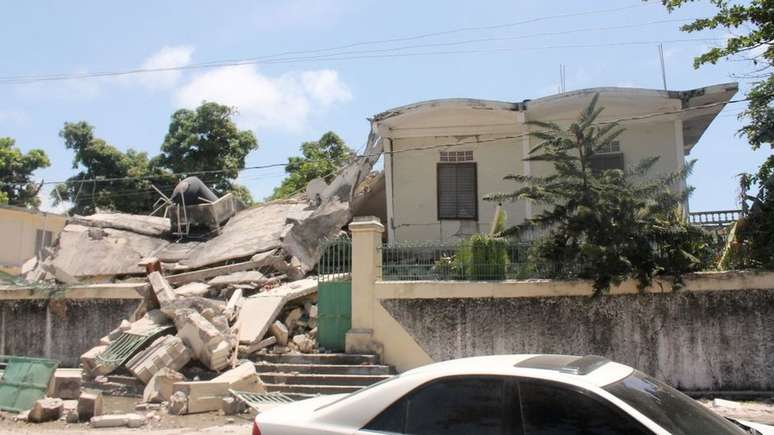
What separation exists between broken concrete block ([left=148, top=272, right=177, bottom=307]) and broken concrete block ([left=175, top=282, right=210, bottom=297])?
2.21 ft

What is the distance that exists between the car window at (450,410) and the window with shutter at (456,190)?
11.6 meters

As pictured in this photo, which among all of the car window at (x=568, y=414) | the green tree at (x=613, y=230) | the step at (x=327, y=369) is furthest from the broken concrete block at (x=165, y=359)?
the car window at (x=568, y=414)

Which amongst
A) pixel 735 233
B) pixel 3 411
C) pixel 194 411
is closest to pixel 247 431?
pixel 194 411

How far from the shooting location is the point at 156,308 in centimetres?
1219

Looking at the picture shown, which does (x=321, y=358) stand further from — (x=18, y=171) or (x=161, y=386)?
(x=18, y=171)

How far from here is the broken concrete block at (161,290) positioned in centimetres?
1154

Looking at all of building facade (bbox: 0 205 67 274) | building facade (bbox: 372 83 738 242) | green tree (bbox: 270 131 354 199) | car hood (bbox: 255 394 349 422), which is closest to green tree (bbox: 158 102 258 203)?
green tree (bbox: 270 131 354 199)

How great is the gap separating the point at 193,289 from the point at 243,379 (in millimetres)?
4330

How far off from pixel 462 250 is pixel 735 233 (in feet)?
14.9

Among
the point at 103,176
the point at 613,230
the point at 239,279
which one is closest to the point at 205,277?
the point at 239,279

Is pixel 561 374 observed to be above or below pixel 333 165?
below

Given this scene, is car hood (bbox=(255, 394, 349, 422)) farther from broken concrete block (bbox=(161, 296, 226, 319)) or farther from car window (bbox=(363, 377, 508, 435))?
broken concrete block (bbox=(161, 296, 226, 319))

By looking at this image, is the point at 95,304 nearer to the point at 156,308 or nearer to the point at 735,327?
the point at 156,308

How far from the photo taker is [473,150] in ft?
49.4
